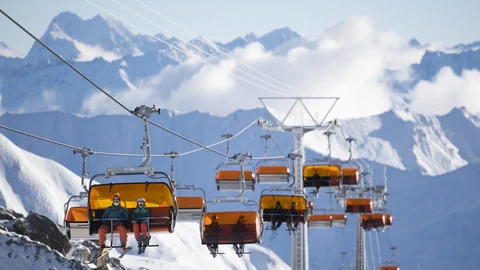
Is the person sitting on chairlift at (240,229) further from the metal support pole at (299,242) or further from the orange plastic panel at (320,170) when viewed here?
the orange plastic panel at (320,170)

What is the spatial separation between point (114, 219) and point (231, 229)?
16.2 feet

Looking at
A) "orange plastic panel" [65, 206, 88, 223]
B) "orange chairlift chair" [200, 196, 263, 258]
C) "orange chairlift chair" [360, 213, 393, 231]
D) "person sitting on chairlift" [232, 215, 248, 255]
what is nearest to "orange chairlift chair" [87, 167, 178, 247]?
"orange plastic panel" [65, 206, 88, 223]

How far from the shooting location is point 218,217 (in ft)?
74.2

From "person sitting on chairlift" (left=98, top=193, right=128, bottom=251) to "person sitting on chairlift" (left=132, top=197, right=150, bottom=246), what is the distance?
0.19 m

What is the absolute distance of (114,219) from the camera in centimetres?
1805

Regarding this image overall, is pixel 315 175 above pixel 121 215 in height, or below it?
above

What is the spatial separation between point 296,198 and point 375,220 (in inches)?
1038

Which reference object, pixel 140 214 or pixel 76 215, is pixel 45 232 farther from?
pixel 140 214

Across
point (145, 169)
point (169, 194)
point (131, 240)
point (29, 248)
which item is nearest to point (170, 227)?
point (169, 194)

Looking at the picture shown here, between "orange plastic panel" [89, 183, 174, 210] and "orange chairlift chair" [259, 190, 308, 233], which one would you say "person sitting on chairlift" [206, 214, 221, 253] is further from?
"orange chairlift chair" [259, 190, 308, 233]

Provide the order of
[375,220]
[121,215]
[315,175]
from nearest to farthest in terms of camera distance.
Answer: [121,215]
[315,175]
[375,220]

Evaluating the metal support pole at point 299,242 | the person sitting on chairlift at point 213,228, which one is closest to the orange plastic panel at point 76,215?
the person sitting on chairlift at point 213,228

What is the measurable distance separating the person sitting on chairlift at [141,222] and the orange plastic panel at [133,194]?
35cm

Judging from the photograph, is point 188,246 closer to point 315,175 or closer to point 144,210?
point 315,175
